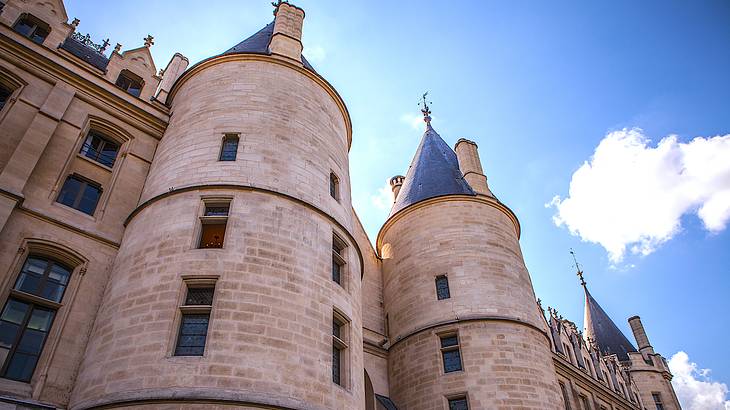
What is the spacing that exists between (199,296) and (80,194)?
13.8 feet

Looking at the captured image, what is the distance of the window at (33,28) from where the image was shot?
512 inches

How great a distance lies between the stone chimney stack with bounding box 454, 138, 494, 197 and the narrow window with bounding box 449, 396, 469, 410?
25.9ft

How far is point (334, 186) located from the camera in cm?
1327

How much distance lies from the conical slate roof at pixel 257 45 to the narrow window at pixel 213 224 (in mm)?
5197

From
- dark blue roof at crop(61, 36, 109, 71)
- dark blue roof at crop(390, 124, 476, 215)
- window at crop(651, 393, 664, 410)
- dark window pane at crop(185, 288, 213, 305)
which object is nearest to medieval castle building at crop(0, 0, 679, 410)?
dark window pane at crop(185, 288, 213, 305)

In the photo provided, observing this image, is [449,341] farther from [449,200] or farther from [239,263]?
[239,263]

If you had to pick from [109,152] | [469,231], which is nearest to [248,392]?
[109,152]

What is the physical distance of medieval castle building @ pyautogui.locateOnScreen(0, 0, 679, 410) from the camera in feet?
28.3

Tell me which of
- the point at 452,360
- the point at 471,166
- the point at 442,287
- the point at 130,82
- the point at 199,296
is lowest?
the point at 199,296

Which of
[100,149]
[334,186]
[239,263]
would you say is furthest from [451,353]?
[100,149]

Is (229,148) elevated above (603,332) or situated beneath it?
situated beneath

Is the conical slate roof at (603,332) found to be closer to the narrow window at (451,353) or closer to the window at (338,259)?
the narrow window at (451,353)

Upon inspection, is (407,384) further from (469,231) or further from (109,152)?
(109,152)

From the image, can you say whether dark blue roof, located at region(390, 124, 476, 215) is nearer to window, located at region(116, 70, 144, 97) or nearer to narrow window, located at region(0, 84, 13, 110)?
window, located at region(116, 70, 144, 97)
